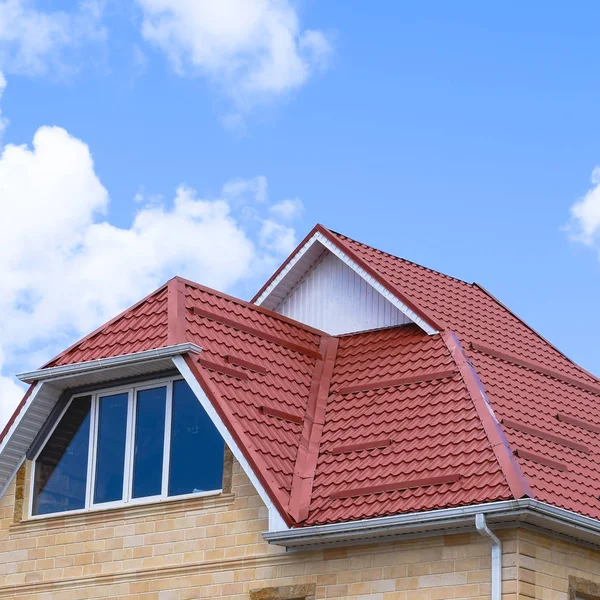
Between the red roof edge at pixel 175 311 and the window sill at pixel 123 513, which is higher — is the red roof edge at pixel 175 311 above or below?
above

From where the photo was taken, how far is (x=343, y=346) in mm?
23328

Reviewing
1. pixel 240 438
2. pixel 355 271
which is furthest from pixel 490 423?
pixel 355 271

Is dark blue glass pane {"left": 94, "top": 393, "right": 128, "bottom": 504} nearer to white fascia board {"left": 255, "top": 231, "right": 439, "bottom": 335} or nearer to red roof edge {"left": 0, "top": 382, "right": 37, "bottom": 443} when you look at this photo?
red roof edge {"left": 0, "top": 382, "right": 37, "bottom": 443}

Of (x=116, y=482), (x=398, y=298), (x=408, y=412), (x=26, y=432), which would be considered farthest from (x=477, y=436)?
(x=26, y=432)

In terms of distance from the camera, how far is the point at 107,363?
21188 mm

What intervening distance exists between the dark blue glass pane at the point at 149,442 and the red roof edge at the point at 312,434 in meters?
2.09

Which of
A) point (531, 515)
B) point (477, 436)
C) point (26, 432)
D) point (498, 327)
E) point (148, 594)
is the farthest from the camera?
point (498, 327)

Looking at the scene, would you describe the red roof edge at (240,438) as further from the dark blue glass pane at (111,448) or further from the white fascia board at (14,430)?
the white fascia board at (14,430)

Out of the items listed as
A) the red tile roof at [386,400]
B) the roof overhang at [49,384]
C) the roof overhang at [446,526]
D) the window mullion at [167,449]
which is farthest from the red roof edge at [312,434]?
the roof overhang at [49,384]

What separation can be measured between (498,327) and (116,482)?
692 centimetres

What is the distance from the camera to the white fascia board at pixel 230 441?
63.1 ft

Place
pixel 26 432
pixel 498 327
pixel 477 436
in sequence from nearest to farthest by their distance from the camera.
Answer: pixel 477 436
pixel 26 432
pixel 498 327

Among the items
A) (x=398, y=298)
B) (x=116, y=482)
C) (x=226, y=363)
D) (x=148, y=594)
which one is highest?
(x=398, y=298)

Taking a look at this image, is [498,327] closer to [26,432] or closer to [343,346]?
[343,346]
